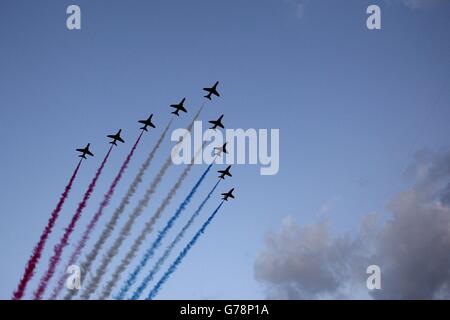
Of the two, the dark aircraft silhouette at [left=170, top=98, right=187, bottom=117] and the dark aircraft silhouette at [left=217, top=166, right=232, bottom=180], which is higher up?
the dark aircraft silhouette at [left=170, top=98, right=187, bottom=117]

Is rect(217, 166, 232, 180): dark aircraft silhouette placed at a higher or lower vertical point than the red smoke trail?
higher

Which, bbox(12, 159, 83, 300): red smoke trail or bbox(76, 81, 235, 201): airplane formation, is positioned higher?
bbox(76, 81, 235, 201): airplane formation

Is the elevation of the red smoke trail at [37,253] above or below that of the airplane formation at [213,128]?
below

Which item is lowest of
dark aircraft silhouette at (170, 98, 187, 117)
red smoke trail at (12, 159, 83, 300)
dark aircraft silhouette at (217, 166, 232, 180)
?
red smoke trail at (12, 159, 83, 300)

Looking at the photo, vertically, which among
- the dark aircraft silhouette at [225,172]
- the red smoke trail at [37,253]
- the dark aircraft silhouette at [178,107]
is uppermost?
the dark aircraft silhouette at [178,107]

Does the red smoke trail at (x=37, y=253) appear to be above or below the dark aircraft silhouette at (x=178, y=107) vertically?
below

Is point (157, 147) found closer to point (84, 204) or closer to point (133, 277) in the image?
point (84, 204)

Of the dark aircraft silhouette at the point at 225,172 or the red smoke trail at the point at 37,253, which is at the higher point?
the dark aircraft silhouette at the point at 225,172

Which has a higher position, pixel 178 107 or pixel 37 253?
pixel 178 107
